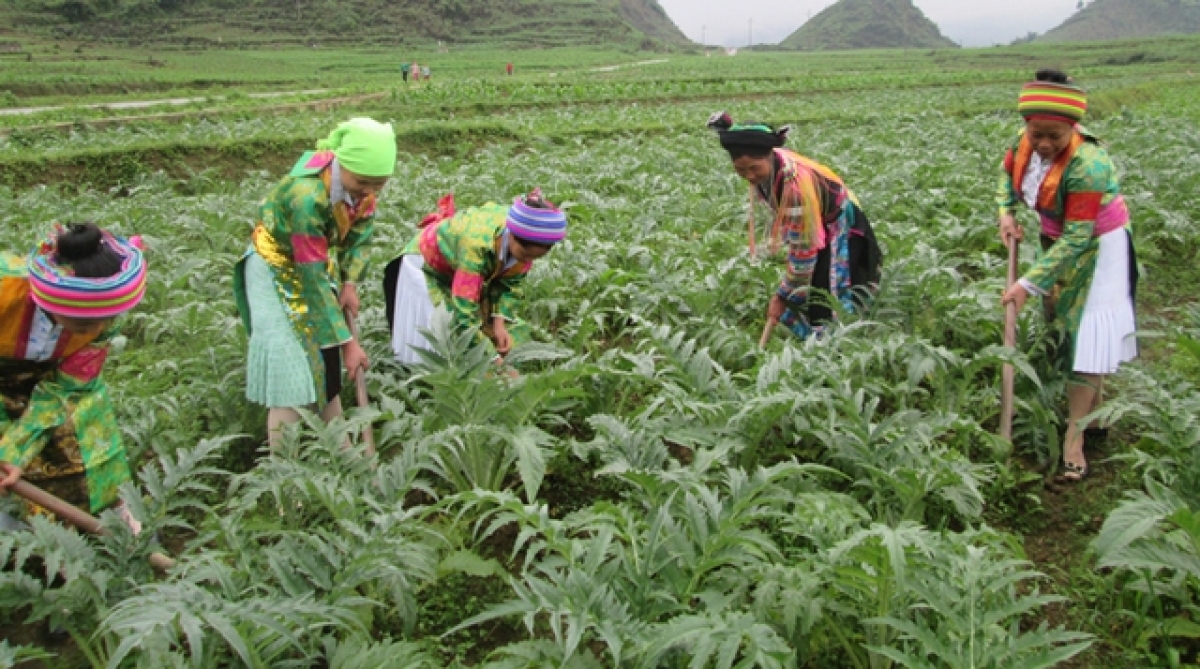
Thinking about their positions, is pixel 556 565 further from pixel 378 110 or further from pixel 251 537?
pixel 378 110

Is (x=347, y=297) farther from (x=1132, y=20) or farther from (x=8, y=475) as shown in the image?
(x=1132, y=20)

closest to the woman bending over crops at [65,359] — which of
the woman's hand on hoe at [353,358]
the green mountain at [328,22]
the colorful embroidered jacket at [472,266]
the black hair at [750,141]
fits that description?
the woman's hand on hoe at [353,358]

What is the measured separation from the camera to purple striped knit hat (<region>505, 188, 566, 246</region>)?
382 centimetres

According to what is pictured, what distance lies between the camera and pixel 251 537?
2918mm

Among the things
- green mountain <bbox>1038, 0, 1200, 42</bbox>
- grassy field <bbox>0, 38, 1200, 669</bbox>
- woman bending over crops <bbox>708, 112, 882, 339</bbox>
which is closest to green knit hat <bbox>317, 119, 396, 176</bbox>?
grassy field <bbox>0, 38, 1200, 669</bbox>

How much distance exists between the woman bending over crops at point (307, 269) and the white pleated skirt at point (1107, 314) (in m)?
3.51

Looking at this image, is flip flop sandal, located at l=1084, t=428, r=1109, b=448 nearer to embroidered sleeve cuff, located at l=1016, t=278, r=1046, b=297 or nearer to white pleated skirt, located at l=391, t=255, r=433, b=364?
embroidered sleeve cuff, located at l=1016, t=278, r=1046, b=297

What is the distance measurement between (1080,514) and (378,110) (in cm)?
2173

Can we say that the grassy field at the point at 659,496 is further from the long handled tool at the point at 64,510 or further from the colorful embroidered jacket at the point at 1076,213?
the colorful embroidered jacket at the point at 1076,213

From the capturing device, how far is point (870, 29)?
14512cm

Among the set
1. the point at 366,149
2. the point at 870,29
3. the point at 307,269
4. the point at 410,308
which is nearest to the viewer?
the point at 366,149

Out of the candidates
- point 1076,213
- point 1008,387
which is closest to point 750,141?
point 1076,213

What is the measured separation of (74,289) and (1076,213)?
4.35 meters

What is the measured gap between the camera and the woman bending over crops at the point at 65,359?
279 cm
